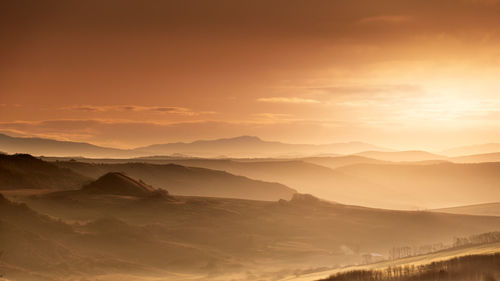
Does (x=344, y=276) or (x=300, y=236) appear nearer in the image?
(x=344, y=276)

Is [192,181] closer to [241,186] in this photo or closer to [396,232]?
[241,186]

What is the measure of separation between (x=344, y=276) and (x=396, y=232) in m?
56.6

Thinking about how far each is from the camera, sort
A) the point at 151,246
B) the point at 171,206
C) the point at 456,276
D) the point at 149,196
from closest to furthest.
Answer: the point at 456,276, the point at 151,246, the point at 171,206, the point at 149,196

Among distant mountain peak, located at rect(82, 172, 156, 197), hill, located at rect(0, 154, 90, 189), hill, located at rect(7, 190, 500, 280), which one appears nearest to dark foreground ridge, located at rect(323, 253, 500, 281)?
hill, located at rect(7, 190, 500, 280)

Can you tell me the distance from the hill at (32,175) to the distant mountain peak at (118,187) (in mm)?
15029

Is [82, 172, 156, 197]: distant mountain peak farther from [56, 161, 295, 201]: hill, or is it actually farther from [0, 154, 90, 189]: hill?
[56, 161, 295, 201]: hill

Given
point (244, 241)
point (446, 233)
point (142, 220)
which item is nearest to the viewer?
point (244, 241)

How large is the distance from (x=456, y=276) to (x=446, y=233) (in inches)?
2388

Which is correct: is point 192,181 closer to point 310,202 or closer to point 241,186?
point 241,186

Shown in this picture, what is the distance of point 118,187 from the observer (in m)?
106

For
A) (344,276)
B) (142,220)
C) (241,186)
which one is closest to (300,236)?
(142,220)

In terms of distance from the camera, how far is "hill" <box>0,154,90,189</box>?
371 ft

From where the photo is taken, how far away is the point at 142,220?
8231 centimetres

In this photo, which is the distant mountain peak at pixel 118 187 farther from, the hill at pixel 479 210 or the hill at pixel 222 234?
the hill at pixel 479 210
